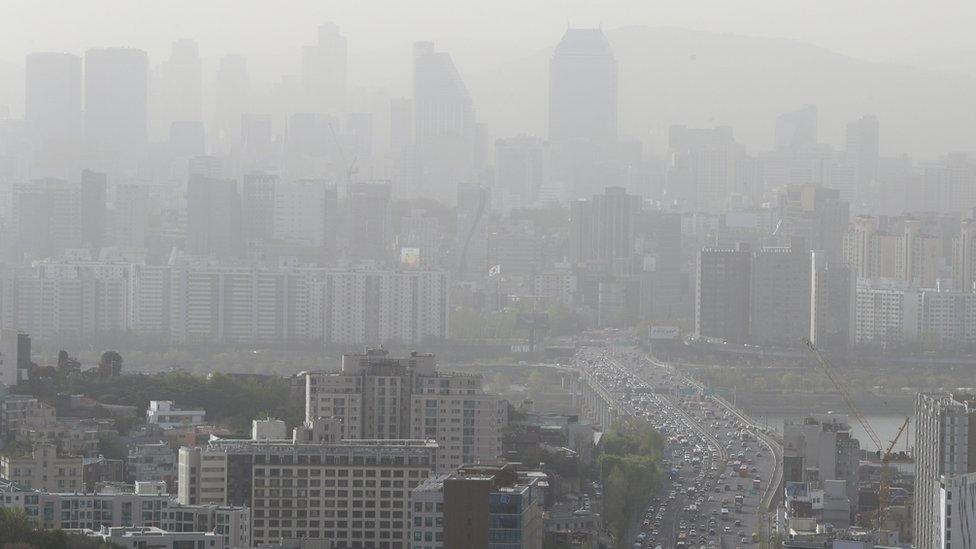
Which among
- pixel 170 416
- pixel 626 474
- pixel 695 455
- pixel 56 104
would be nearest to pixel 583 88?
pixel 56 104

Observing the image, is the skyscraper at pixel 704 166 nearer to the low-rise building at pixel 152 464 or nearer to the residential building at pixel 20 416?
the residential building at pixel 20 416

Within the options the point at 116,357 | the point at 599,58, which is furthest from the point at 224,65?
the point at 116,357

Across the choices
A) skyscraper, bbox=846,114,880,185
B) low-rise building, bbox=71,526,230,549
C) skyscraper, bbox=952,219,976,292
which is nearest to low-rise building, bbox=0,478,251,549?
low-rise building, bbox=71,526,230,549

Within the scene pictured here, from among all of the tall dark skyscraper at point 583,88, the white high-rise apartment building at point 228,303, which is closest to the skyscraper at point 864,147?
the tall dark skyscraper at point 583,88

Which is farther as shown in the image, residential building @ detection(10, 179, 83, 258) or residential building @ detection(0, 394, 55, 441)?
residential building @ detection(10, 179, 83, 258)

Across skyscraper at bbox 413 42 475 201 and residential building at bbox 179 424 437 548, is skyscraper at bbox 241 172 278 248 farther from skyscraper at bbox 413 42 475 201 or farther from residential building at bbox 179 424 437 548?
residential building at bbox 179 424 437 548

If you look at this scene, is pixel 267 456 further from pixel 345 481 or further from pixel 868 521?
pixel 868 521
